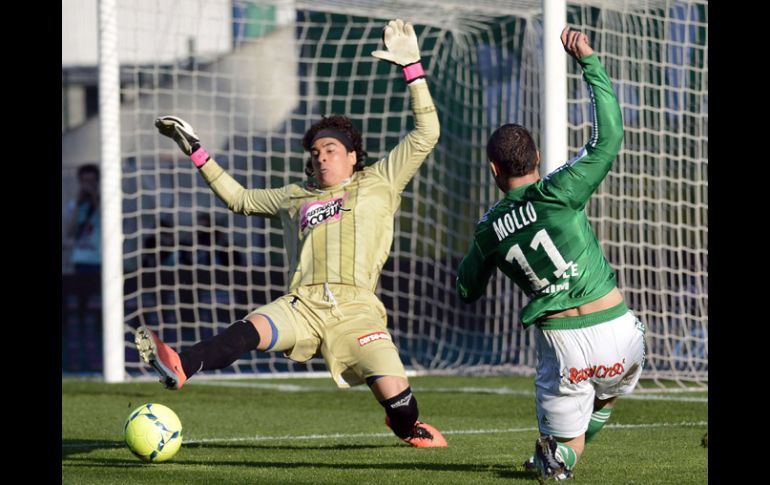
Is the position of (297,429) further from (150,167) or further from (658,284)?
(150,167)

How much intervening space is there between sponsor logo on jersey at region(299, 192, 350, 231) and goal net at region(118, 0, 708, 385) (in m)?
4.98

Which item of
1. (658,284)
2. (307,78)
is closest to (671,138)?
(658,284)

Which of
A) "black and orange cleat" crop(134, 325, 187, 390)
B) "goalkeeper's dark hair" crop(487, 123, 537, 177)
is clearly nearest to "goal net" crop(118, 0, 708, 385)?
"goalkeeper's dark hair" crop(487, 123, 537, 177)

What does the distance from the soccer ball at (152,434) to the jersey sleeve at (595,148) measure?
2.23 metres

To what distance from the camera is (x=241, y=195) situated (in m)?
6.97

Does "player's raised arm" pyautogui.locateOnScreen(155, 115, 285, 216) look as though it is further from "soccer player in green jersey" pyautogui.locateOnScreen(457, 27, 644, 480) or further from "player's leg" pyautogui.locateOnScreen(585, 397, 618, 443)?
"player's leg" pyautogui.locateOnScreen(585, 397, 618, 443)

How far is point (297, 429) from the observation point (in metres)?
7.95

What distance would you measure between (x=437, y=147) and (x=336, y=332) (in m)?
7.75

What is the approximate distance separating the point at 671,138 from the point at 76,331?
309 inches

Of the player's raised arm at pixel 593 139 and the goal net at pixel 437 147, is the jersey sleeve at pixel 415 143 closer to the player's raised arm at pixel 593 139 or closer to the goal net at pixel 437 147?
the player's raised arm at pixel 593 139

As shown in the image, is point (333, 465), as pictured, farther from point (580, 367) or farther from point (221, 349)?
point (580, 367)

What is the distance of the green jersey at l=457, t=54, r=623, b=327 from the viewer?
498 centimetres

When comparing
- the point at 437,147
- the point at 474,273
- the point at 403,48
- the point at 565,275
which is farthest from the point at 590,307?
the point at 437,147
